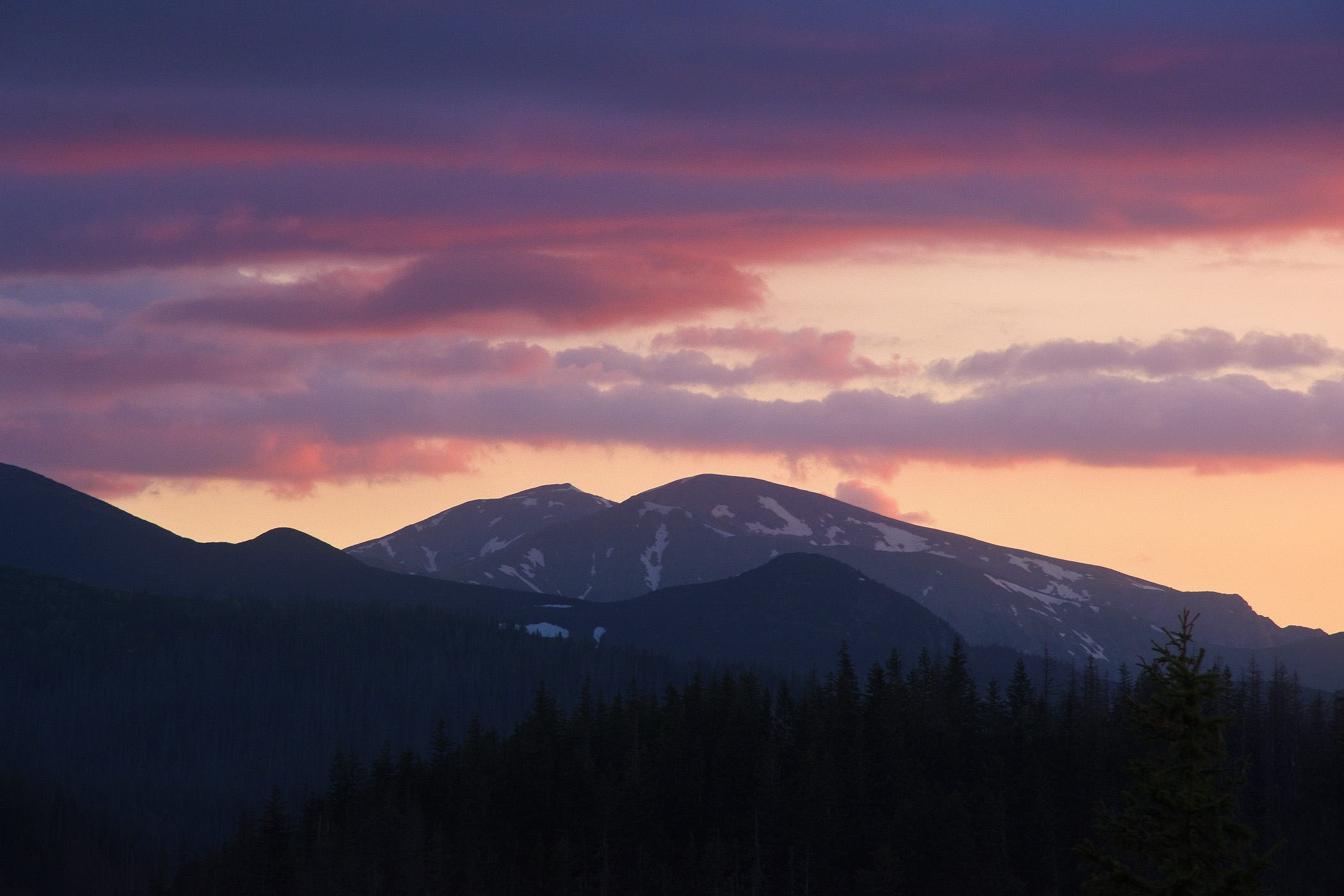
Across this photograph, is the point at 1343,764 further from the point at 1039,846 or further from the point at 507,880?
the point at 507,880

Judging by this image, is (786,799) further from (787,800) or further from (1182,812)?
(1182,812)

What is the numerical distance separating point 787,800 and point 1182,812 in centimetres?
7907

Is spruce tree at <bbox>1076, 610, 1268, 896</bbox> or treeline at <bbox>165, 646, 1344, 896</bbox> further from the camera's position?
treeline at <bbox>165, 646, 1344, 896</bbox>

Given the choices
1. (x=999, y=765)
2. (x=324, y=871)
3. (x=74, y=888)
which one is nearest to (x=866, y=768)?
(x=999, y=765)

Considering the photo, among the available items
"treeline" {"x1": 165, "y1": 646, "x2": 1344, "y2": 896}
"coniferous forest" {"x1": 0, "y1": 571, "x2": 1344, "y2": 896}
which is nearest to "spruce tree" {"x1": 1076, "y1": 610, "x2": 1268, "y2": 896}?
"coniferous forest" {"x1": 0, "y1": 571, "x2": 1344, "y2": 896}

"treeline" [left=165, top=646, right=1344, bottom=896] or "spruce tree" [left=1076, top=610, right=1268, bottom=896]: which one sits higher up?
"spruce tree" [left=1076, top=610, right=1268, bottom=896]

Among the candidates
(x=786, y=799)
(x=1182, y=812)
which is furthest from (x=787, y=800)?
(x=1182, y=812)

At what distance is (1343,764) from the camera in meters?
98.7

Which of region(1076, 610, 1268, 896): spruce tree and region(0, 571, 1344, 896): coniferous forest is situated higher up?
region(1076, 610, 1268, 896): spruce tree

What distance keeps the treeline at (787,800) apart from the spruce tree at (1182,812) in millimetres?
64842

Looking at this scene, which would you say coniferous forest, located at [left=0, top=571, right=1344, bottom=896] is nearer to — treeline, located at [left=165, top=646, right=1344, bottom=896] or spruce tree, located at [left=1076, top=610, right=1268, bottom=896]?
treeline, located at [left=165, top=646, right=1344, bottom=896]

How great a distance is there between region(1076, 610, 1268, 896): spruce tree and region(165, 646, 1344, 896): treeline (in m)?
64.8

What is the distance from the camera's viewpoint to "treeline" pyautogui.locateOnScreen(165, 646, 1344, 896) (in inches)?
3743

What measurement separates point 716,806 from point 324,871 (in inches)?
1277
